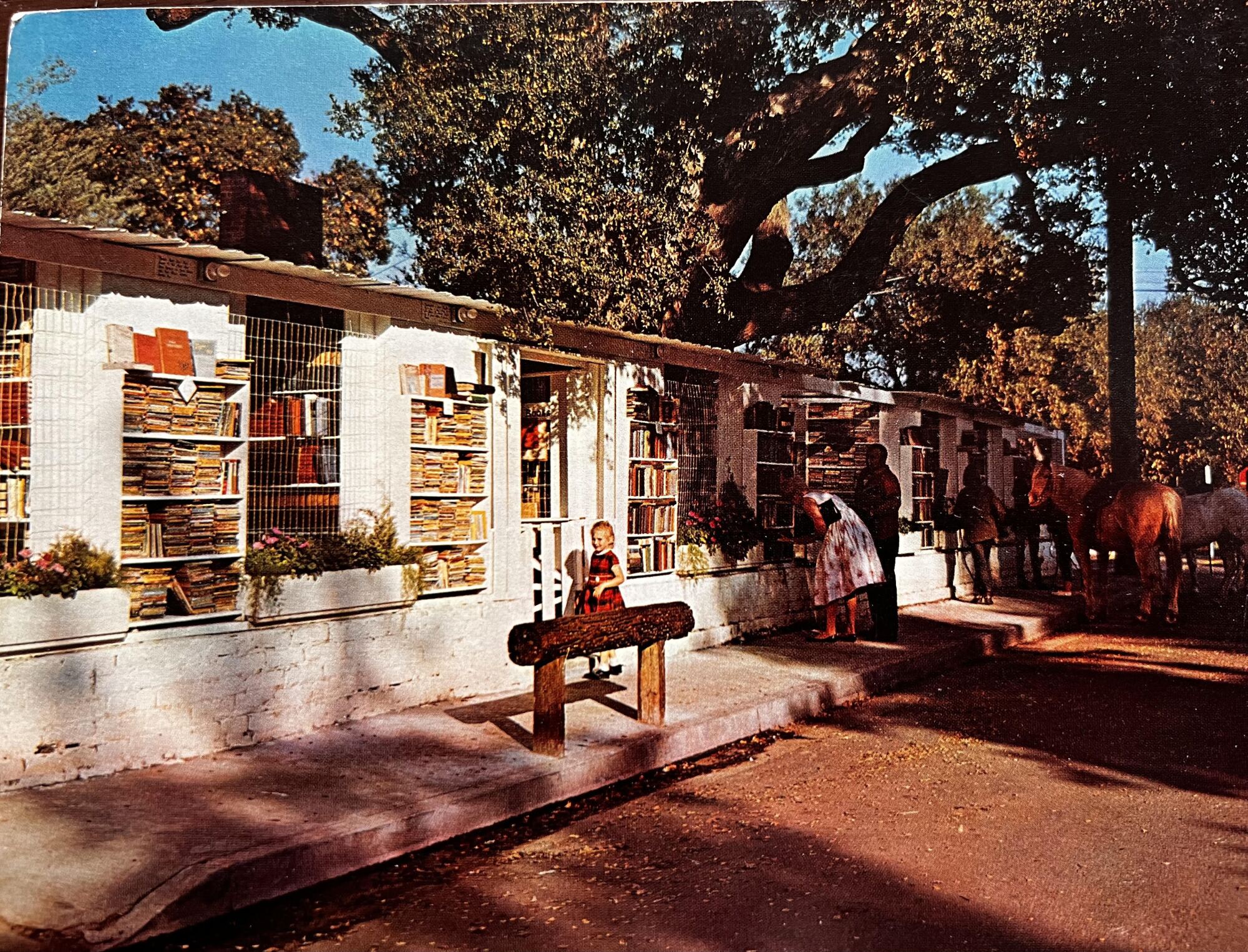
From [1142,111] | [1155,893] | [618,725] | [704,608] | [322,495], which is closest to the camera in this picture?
[1155,893]

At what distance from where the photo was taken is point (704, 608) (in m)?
11.5

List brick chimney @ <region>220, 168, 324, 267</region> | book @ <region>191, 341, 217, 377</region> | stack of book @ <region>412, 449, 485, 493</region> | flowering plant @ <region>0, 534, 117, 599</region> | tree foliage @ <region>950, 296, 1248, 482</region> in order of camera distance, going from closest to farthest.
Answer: flowering plant @ <region>0, 534, 117, 599</region>
book @ <region>191, 341, 217, 377</region>
tree foliage @ <region>950, 296, 1248, 482</region>
stack of book @ <region>412, 449, 485, 493</region>
brick chimney @ <region>220, 168, 324, 267</region>

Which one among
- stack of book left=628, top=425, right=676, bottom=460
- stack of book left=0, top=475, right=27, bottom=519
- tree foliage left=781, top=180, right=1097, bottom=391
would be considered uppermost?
tree foliage left=781, top=180, right=1097, bottom=391

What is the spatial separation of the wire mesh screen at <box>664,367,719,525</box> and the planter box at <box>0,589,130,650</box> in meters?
6.41

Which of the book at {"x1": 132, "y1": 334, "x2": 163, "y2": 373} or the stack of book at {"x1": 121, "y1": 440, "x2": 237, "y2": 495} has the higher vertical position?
the book at {"x1": 132, "y1": 334, "x2": 163, "y2": 373}

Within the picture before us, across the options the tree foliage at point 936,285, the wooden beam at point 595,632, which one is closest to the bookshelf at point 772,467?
the tree foliage at point 936,285

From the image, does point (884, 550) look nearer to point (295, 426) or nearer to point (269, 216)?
point (295, 426)

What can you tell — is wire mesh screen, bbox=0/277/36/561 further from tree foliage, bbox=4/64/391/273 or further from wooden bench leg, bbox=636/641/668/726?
tree foliage, bbox=4/64/391/273

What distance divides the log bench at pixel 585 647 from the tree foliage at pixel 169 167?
24.6 ft

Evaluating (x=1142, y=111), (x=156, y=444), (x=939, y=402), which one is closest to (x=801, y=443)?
(x=939, y=402)

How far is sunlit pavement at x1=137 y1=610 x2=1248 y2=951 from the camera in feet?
13.9

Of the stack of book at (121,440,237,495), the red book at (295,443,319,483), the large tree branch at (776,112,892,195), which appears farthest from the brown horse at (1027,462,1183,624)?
the stack of book at (121,440,237,495)

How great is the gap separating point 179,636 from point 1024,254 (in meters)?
7.99

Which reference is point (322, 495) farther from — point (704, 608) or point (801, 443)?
point (801, 443)
